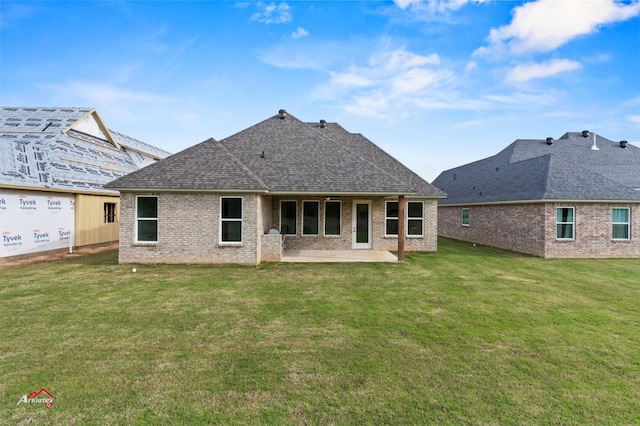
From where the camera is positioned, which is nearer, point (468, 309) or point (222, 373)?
point (222, 373)

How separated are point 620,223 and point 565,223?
2561 mm

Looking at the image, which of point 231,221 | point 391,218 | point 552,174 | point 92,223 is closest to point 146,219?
point 231,221

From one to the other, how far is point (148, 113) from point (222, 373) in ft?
61.3

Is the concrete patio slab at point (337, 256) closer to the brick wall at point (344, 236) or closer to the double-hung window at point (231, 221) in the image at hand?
the brick wall at point (344, 236)

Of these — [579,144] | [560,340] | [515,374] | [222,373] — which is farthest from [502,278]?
[579,144]

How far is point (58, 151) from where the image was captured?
603 inches

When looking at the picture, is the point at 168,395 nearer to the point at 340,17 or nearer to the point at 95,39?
the point at 340,17

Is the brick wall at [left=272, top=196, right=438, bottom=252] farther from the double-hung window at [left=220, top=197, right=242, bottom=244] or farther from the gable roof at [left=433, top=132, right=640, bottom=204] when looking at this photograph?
the gable roof at [left=433, top=132, right=640, bottom=204]

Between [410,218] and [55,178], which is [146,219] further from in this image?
[410,218]

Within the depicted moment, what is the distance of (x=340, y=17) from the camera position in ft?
43.8

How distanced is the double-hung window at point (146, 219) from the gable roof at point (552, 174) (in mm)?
16016

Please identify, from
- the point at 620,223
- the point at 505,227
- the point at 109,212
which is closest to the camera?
the point at 620,223

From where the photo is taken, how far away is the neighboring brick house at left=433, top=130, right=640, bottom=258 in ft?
45.4

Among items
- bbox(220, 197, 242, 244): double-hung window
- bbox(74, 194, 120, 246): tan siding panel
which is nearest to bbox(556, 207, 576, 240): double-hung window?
bbox(220, 197, 242, 244): double-hung window
